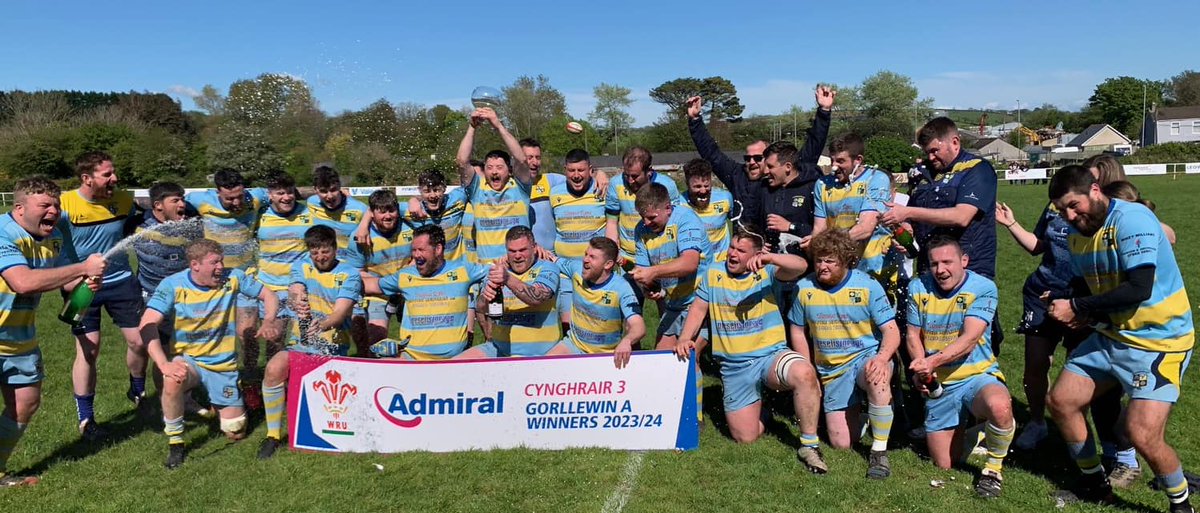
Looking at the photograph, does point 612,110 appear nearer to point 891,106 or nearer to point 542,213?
point 891,106

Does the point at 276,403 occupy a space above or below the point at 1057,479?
above

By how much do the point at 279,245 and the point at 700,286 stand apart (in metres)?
4.21

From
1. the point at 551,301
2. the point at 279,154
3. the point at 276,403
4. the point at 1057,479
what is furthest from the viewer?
the point at 279,154

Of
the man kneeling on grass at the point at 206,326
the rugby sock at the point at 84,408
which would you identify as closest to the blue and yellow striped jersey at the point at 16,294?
the man kneeling on grass at the point at 206,326

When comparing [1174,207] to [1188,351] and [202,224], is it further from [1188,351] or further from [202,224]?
[202,224]

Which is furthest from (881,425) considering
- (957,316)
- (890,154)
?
(890,154)

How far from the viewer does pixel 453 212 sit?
25.1 feet

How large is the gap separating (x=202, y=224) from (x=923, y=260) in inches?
267

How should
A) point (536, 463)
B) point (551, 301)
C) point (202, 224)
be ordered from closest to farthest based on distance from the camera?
point (536, 463)
point (551, 301)
point (202, 224)

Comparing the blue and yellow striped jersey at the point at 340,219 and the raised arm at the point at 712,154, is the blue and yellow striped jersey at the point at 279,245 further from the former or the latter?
the raised arm at the point at 712,154

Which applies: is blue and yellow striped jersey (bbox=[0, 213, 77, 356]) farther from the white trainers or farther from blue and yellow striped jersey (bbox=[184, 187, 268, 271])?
the white trainers

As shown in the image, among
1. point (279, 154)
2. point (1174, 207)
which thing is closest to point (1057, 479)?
point (1174, 207)

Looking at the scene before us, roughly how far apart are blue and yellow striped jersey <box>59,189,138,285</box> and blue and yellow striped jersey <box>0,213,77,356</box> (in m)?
1.02

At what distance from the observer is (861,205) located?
6176mm
